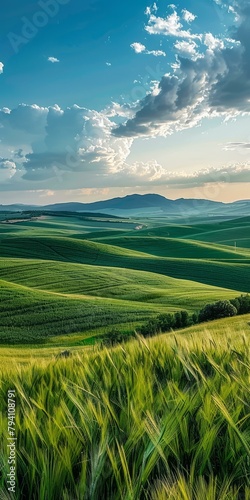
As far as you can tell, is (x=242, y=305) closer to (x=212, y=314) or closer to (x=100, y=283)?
(x=212, y=314)

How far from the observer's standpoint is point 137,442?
1407mm

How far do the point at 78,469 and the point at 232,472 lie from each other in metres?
0.50

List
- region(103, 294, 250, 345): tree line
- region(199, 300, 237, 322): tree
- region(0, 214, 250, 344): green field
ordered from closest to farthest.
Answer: region(199, 300, 237, 322): tree, region(103, 294, 250, 345): tree line, region(0, 214, 250, 344): green field

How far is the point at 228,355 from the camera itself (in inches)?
94.2

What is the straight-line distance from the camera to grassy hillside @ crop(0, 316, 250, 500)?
3.97 feet

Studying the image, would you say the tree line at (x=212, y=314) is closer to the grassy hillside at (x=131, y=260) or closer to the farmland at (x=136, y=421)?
the farmland at (x=136, y=421)

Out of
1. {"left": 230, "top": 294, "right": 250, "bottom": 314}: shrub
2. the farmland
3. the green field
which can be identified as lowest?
the green field

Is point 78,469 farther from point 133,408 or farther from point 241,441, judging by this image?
point 241,441

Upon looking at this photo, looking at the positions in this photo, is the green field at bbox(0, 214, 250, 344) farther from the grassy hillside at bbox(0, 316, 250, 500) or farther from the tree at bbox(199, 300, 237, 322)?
the grassy hillside at bbox(0, 316, 250, 500)

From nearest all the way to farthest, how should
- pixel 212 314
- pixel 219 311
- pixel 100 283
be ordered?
1. pixel 219 311
2. pixel 212 314
3. pixel 100 283

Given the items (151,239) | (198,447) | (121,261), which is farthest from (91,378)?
(151,239)

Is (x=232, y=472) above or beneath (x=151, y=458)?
beneath

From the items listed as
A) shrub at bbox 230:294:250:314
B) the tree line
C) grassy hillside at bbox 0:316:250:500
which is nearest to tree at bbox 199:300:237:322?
the tree line

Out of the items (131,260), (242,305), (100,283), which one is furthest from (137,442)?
(131,260)
